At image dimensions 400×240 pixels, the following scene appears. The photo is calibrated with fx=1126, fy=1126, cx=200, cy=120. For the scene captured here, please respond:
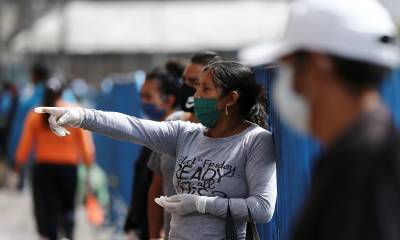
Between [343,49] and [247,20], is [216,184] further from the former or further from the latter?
[247,20]

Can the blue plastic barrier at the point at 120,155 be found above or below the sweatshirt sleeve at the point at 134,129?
below

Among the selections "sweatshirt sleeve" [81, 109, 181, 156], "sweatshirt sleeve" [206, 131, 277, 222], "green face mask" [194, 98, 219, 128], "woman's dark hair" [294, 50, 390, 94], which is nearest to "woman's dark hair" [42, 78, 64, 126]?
"sweatshirt sleeve" [81, 109, 181, 156]

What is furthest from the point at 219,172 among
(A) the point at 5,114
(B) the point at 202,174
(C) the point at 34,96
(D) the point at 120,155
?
(A) the point at 5,114

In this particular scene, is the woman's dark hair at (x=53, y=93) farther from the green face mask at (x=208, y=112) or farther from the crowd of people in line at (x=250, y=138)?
the green face mask at (x=208, y=112)

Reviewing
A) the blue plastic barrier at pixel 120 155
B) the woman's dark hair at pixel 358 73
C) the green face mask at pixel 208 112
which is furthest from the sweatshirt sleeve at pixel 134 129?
the blue plastic barrier at pixel 120 155

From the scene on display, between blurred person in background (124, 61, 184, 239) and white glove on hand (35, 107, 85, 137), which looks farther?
blurred person in background (124, 61, 184, 239)

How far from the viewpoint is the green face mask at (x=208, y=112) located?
4.89 m

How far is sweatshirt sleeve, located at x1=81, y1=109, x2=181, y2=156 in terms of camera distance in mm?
4734

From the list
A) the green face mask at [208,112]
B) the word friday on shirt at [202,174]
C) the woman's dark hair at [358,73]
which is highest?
the woman's dark hair at [358,73]

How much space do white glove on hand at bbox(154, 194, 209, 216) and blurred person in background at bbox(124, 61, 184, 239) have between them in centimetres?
190

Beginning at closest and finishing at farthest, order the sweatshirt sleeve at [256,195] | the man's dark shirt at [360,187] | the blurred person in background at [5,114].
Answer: the man's dark shirt at [360,187]
the sweatshirt sleeve at [256,195]
the blurred person in background at [5,114]

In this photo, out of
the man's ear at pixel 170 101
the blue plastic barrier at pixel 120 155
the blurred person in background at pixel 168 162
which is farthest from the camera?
the blue plastic barrier at pixel 120 155

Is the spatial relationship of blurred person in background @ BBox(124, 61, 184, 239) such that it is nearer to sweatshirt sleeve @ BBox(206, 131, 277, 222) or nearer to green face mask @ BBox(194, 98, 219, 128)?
green face mask @ BBox(194, 98, 219, 128)

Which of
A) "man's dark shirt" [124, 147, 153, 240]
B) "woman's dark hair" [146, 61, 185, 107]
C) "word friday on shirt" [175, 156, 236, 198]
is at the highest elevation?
"woman's dark hair" [146, 61, 185, 107]
